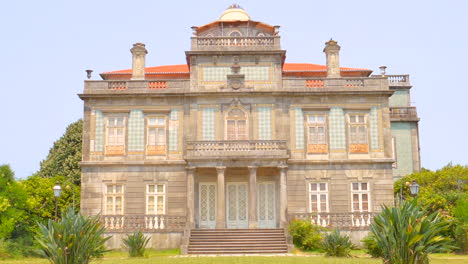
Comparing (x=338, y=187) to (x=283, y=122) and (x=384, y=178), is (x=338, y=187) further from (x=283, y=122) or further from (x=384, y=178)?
(x=283, y=122)

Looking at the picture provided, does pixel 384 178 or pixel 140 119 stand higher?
pixel 140 119

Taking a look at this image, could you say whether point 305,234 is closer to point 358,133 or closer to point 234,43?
point 358,133

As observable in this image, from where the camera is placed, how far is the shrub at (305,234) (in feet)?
74.7

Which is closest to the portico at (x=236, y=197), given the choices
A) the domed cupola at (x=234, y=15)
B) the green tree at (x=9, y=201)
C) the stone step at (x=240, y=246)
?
the stone step at (x=240, y=246)

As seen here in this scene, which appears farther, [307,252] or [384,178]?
[384,178]

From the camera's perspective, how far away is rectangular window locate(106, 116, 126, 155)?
2652 centimetres

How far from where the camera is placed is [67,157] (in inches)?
1427

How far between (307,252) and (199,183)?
21.4ft

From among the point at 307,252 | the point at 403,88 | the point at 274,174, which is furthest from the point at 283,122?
the point at 403,88

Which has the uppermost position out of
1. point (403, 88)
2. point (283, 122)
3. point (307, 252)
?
point (403, 88)

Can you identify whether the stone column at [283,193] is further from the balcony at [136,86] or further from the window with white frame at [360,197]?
the balcony at [136,86]

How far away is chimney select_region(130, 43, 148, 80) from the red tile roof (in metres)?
2.71

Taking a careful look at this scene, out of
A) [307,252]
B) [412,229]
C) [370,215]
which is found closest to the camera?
[412,229]

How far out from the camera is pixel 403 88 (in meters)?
35.1
